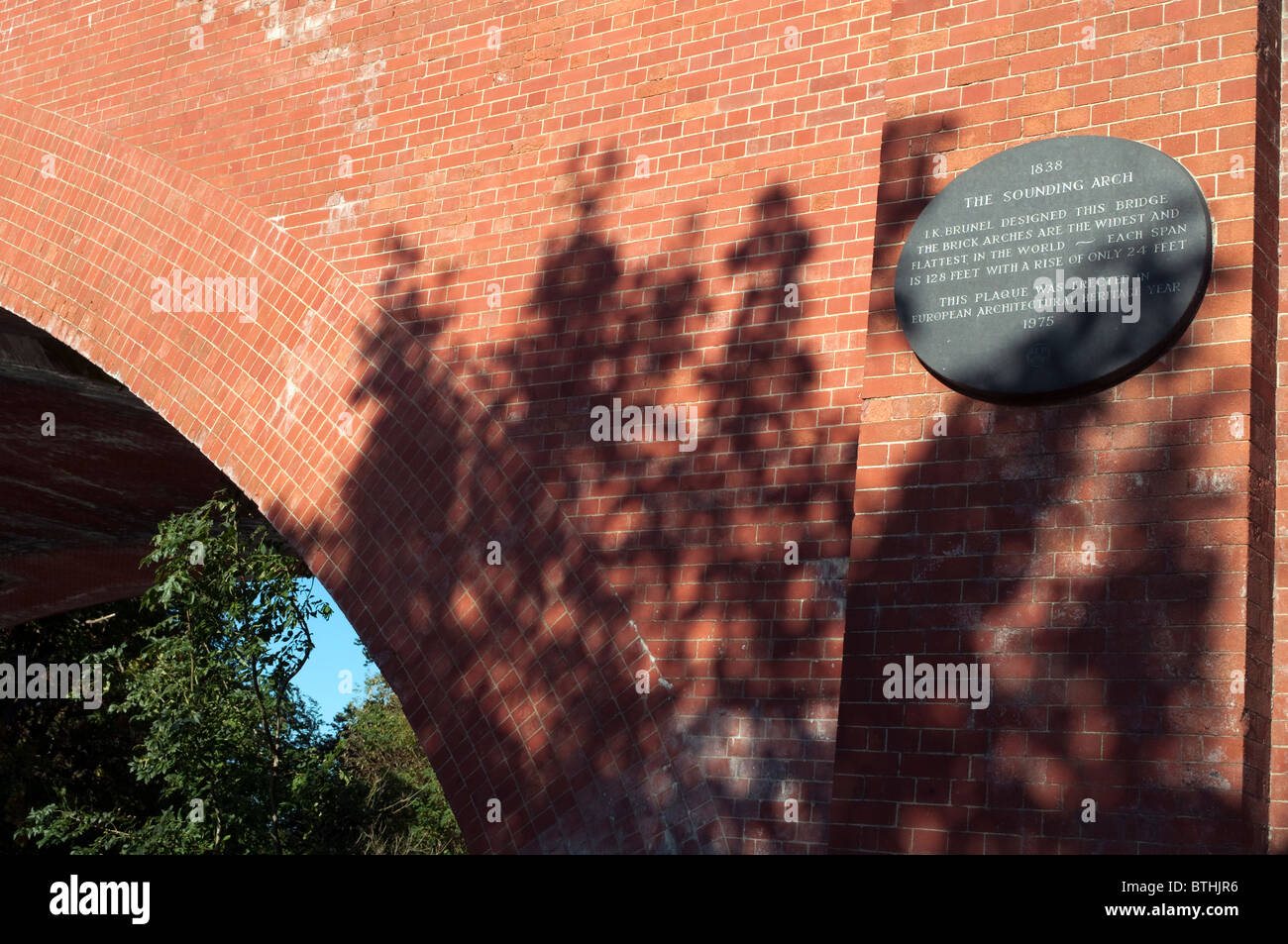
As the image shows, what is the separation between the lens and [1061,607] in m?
4.05

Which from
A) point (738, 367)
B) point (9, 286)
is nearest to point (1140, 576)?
point (738, 367)

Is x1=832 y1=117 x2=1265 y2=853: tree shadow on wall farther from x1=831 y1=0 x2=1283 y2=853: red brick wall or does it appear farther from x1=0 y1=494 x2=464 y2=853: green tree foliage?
x1=0 y1=494 x2=464 y2=853: green tree foliage

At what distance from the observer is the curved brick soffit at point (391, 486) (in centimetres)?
548

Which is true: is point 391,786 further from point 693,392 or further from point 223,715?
point 693,392

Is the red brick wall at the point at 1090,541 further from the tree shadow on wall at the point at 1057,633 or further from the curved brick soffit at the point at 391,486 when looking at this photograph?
the curved brick soffit at the point at 391,486

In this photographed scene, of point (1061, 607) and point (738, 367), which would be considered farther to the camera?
point (738, 367)

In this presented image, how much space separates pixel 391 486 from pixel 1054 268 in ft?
11.1

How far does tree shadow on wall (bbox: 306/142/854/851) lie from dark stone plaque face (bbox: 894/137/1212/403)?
92cm

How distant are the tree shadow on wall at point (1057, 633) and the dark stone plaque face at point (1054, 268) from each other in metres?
0.10

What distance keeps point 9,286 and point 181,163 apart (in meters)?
1.61

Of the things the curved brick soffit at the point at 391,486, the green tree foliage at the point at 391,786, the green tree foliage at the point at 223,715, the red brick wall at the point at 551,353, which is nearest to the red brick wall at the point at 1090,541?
the red brick wall at the point at 551,353

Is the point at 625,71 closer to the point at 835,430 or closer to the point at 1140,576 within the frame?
the point at 835,430

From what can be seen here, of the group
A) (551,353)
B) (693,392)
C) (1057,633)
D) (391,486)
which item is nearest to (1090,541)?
(1057,633)

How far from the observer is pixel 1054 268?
4312mm
